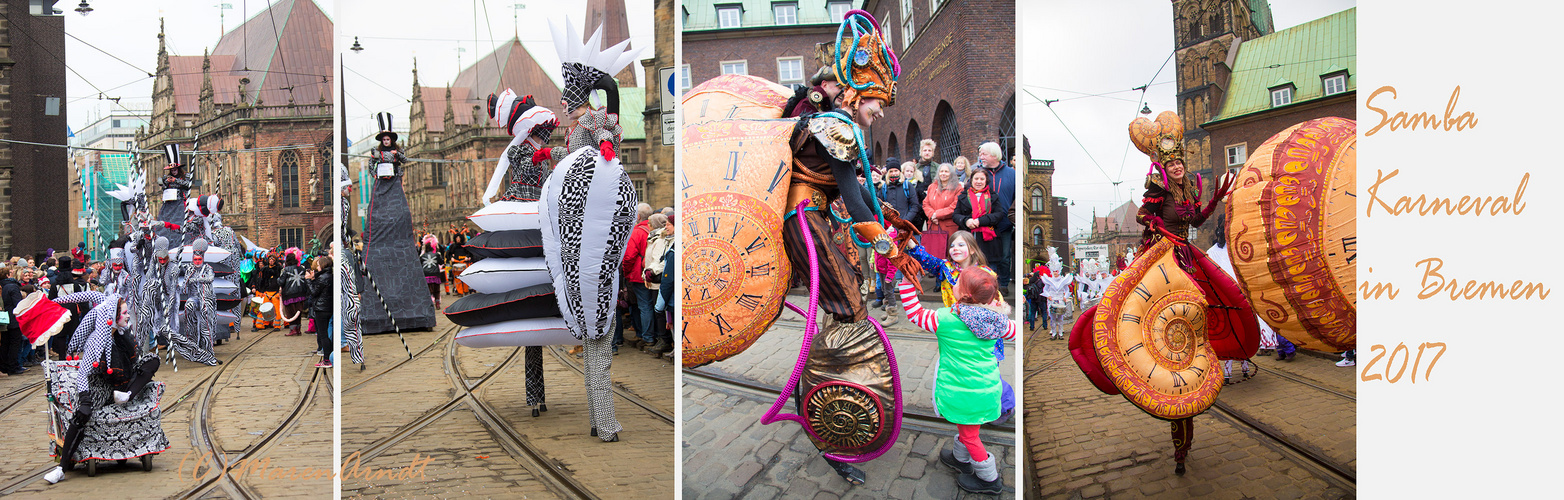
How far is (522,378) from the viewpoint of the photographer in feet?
11.9

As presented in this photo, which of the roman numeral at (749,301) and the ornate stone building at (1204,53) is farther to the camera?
the roman numeral at (749,301)

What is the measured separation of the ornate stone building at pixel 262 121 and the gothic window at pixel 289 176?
0.04ft

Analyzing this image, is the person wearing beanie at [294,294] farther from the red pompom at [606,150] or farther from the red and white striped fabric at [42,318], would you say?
the red pompom at [606,150]

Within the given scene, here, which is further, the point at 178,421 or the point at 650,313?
the point at 178,421

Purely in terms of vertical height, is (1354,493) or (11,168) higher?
(11,168)

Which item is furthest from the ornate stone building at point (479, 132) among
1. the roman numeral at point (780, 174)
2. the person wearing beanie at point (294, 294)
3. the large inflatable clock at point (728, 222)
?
the person wearing beanie at point (294, 294)

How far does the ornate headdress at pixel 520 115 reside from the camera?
3182mm

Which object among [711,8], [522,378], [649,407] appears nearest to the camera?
[711,8]

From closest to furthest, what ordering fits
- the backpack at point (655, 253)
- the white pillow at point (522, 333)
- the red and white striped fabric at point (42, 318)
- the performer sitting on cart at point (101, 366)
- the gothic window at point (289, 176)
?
the white pillow at point (522, 333) → the backpack at point (655, 253) → the performer sitting on cart at point (101, 366) → the red and white striped fabric at point (42, 318) → the gothic window at point (289, 176)

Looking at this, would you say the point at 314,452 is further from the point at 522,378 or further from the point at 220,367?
the point at 220,367

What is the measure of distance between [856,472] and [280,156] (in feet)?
16.3

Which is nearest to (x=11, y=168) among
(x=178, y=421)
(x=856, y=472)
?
(x=178, y=421)

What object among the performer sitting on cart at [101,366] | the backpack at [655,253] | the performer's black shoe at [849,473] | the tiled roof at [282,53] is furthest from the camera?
the performer sitting on cart at [101,366]

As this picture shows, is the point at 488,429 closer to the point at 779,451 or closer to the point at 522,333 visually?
the point at 522,333
